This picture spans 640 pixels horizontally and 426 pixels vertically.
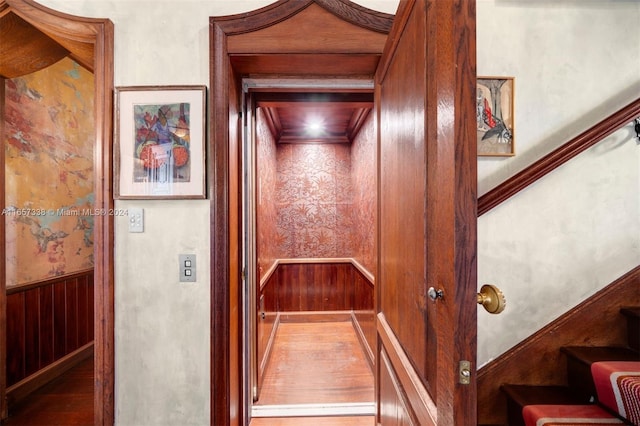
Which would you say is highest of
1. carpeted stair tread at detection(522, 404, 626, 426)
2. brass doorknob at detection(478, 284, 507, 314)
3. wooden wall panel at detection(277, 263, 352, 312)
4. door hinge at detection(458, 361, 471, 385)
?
brass doorknob at detection(478, 284, 507, 314)

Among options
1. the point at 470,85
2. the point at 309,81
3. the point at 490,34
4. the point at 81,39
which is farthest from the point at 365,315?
the point at 81,39

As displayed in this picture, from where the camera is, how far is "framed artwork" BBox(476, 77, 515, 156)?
148 cm

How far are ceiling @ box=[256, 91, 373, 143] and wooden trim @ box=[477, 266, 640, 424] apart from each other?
174 centimetres

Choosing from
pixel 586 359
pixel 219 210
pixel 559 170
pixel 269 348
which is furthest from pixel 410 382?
pixel 269 348

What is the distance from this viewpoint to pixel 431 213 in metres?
0.81

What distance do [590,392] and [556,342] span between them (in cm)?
22

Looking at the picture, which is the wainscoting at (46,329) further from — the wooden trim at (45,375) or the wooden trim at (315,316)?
the wooden trim at (315,316)

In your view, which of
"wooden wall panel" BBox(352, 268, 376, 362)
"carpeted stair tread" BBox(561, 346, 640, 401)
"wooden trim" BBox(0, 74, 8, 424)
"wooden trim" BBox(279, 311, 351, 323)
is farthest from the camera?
"wooden trim" BBox(279, 311, 351, 323)

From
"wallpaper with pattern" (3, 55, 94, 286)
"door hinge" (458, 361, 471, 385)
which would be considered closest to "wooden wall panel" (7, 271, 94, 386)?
"wallpaper with pattern" (3, 55, 94, 286)

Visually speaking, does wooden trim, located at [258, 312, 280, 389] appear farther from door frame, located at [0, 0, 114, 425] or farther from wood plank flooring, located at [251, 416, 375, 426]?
door frame, located at [0, 0, 114, 425]

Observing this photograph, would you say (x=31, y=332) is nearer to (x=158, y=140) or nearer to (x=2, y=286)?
(x=2, y=286)

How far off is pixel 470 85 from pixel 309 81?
1257 millimetres

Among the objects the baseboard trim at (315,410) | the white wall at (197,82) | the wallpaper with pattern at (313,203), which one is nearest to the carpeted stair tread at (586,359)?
the white wall at (197,82)

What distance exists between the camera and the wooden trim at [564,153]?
4.35 feet
